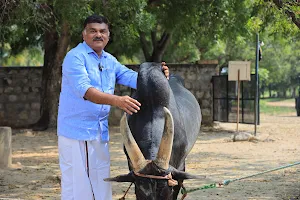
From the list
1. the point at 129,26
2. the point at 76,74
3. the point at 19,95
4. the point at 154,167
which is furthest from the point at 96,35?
the point at 19,95

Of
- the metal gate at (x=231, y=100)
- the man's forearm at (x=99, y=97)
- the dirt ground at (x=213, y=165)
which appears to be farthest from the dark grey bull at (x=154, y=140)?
the metal gate at (x=231, y=100)

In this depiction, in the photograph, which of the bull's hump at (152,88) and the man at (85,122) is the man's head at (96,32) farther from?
the bull's hump at (152,88)

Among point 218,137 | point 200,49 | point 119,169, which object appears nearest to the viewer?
point 119,169

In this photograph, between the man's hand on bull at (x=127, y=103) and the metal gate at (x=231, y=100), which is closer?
the man's hand on bull at (x=127, y=103)

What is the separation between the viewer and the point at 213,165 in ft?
32.3

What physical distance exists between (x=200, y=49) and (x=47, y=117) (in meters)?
12.3

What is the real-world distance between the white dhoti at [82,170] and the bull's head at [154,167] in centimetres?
50

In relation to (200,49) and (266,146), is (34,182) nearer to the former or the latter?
(266,146)

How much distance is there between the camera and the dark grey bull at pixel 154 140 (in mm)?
3820

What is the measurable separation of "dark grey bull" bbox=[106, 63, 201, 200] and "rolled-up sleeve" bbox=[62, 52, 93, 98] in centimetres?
41

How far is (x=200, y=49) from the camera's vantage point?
84.9 feet

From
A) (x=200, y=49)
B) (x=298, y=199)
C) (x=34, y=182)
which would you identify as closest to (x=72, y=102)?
(x=298, y=199)

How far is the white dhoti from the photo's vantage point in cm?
419

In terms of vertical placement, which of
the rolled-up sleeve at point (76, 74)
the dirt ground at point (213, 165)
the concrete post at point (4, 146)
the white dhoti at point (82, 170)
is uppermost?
the rolled-up sleeve at point (76, 74)
